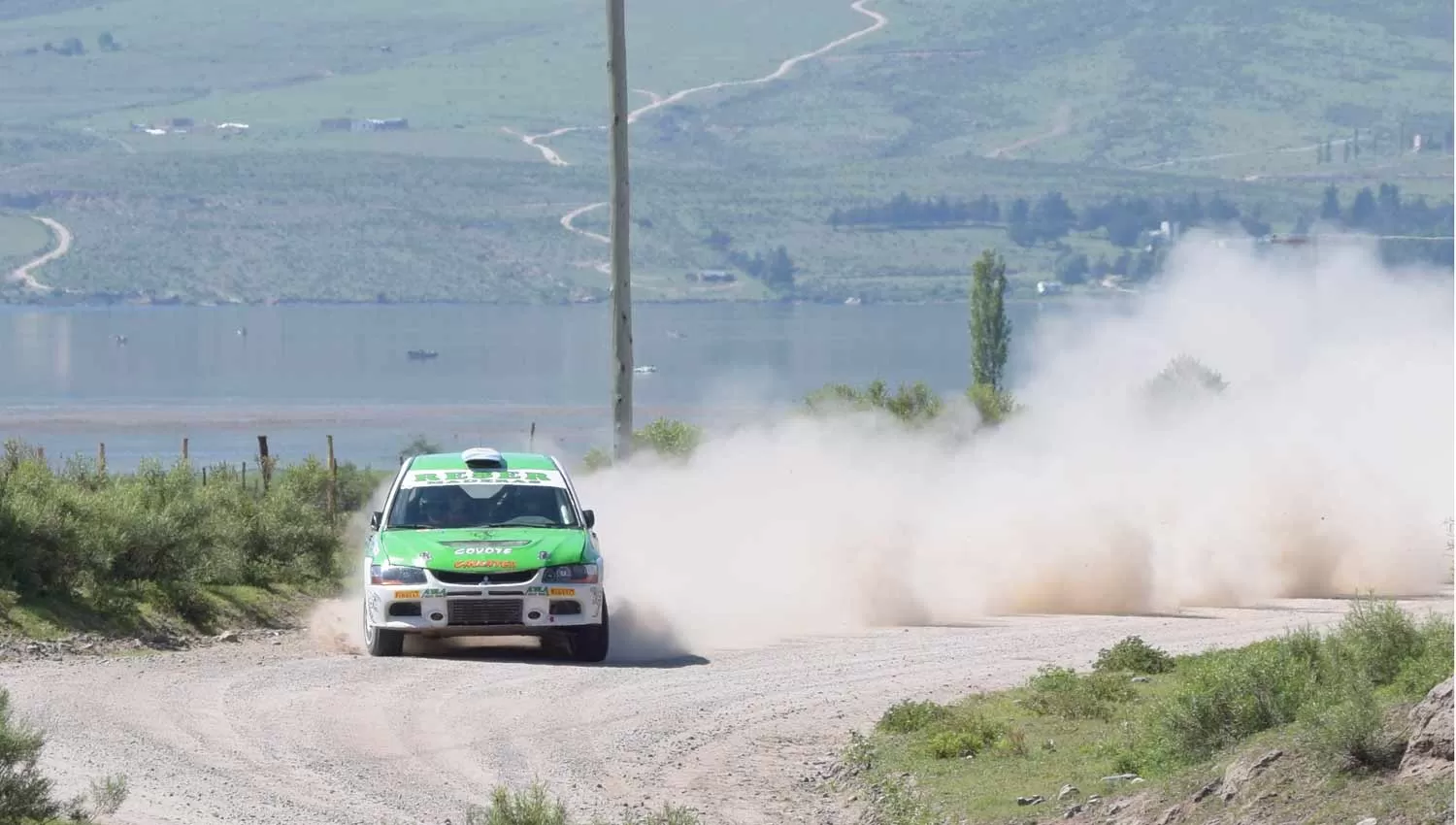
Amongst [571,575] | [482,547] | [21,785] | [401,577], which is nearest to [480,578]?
[482,547]

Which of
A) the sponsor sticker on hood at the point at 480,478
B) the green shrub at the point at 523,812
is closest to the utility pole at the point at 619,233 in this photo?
the sponsor sticker on hood at the point at 480,478

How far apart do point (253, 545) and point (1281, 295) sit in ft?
84.2

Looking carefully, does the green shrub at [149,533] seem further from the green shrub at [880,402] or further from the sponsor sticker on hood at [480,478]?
the green shrub at [880,402]

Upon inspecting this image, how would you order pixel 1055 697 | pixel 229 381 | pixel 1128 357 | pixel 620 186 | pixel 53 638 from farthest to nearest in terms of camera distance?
pixel 229 381, pixel 1128 357, pixel 620 186, pixel 53 638, pixel 1055 697

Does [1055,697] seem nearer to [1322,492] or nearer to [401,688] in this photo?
[401,688]

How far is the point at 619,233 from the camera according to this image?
29609mm

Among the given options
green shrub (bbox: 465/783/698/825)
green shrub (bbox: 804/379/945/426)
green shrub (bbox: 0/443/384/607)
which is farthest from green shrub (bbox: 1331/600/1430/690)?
green shrub (bbox: 804/379/945/426)

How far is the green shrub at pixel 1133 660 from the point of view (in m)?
21.4

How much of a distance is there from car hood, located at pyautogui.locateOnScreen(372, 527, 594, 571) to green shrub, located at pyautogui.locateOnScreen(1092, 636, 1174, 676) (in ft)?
16.3

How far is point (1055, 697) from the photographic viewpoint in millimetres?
19234

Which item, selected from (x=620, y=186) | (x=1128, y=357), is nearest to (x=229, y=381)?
(x=1128, y=357)

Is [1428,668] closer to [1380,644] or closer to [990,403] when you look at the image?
[1380,644]

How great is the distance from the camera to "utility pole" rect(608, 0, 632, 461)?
29453 mm

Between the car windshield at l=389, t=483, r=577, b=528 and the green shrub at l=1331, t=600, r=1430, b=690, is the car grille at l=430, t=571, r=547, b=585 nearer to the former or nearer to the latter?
the car windshield at l=389, t=483, r=577, b=528
